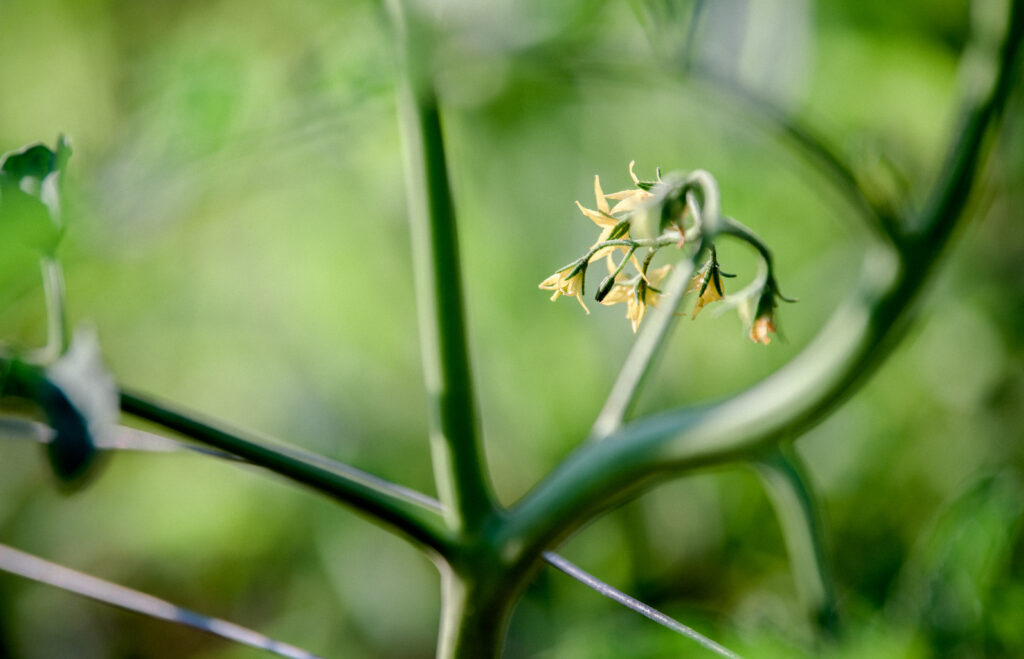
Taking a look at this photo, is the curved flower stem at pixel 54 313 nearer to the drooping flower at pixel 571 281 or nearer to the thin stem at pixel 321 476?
the thin stem at pixel 321 476

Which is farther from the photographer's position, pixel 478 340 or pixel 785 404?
pixel 478 340

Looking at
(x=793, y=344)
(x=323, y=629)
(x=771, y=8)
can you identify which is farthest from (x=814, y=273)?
(x=323, y=629)

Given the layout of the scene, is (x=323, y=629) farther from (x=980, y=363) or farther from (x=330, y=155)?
(x=980, y=363)

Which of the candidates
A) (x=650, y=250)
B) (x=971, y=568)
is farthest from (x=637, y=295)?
(x=971, y=568)

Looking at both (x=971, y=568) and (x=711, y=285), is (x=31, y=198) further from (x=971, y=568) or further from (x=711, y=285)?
(x=971, y=568)

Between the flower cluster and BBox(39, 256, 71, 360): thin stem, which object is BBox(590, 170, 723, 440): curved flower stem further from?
BBox(39, 256, 71, 360): thin stem

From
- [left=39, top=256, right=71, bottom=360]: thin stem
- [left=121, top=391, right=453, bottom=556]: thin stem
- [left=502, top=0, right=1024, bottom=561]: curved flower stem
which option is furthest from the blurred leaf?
[left=39, top=256, right=71, bottom=360]: thin stem
